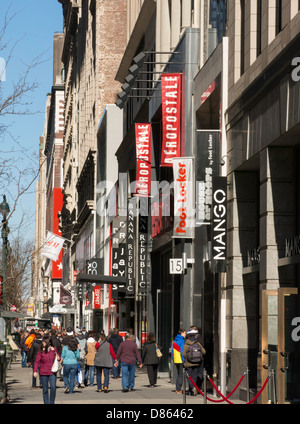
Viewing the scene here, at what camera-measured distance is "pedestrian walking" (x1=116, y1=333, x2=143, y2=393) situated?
2859 centimetres

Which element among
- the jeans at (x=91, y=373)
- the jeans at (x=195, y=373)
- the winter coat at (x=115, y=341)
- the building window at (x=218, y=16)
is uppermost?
the building window at (x=218, y=16)

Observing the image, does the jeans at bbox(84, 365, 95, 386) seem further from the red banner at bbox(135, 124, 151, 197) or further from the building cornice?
the building cornice

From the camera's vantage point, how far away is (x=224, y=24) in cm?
2723

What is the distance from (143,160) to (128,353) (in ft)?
41.5

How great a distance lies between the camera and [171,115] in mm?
32312

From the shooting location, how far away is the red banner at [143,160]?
3947 cm

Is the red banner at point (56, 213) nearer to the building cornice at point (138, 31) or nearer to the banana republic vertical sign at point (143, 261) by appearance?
the building cornice at point (138, 31)

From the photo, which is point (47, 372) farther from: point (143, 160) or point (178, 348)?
point (143, 160)

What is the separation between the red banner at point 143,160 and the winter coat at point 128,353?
1142 centimetres

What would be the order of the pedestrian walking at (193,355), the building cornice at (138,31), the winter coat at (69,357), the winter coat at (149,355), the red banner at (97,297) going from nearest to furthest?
the pedestrian walking at (193,355), the winter coat at (69,357), the winter coat at (149,355), the building cornice at (138,31), the red banner at (97,297)

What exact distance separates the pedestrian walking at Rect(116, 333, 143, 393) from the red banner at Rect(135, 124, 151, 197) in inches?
451

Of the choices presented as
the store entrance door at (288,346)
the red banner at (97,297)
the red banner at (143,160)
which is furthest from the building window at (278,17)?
the red banner at (97,297)

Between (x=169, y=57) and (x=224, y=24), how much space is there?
30.3 ft
